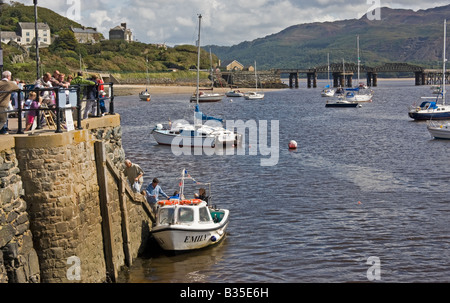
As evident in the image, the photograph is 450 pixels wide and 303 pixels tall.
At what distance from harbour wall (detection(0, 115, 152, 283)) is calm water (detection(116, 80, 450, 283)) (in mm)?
2289

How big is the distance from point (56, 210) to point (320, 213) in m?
14.1

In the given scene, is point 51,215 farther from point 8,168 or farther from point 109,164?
point 109,164

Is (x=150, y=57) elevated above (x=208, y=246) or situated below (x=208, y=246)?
above

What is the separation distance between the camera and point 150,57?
613ft

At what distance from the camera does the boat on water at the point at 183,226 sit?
728 inches

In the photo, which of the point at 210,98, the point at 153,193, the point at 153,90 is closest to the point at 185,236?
the point at 153,193

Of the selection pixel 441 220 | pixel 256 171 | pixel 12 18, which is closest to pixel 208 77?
pixel 12 18

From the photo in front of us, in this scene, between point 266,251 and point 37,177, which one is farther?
point 266,251

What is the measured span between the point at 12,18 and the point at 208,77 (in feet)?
186

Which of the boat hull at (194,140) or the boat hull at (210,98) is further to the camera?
the boat hull at (210,98)

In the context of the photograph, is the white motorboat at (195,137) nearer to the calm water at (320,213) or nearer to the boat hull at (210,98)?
the calm water at (320,213)

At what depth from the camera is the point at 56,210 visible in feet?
42.5

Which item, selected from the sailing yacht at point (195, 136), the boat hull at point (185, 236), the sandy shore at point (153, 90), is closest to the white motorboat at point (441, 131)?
the sailing yacht at point (195, 136)

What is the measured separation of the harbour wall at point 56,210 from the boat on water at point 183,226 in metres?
3.23
